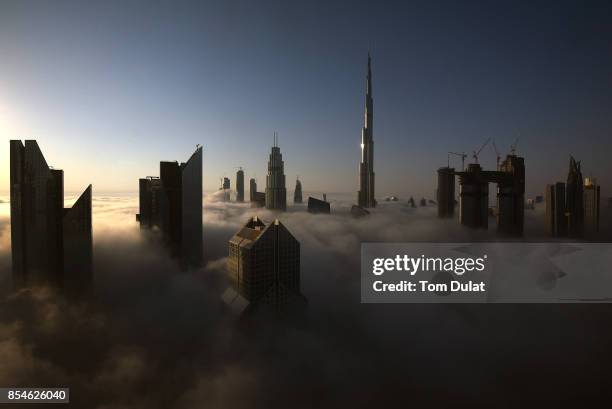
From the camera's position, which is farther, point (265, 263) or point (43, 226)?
point (265, 263)

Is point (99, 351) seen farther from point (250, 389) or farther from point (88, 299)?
point (250, 389)

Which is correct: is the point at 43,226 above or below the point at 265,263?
above

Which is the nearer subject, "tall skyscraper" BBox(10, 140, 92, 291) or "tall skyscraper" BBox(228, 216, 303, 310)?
"tall skyscraper" BBox(10, 140, 92, 291)

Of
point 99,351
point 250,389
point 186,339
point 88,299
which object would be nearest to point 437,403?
point 250,389

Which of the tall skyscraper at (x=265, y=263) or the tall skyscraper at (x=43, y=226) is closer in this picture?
the tall skyscraper at (x=43, y=226)
